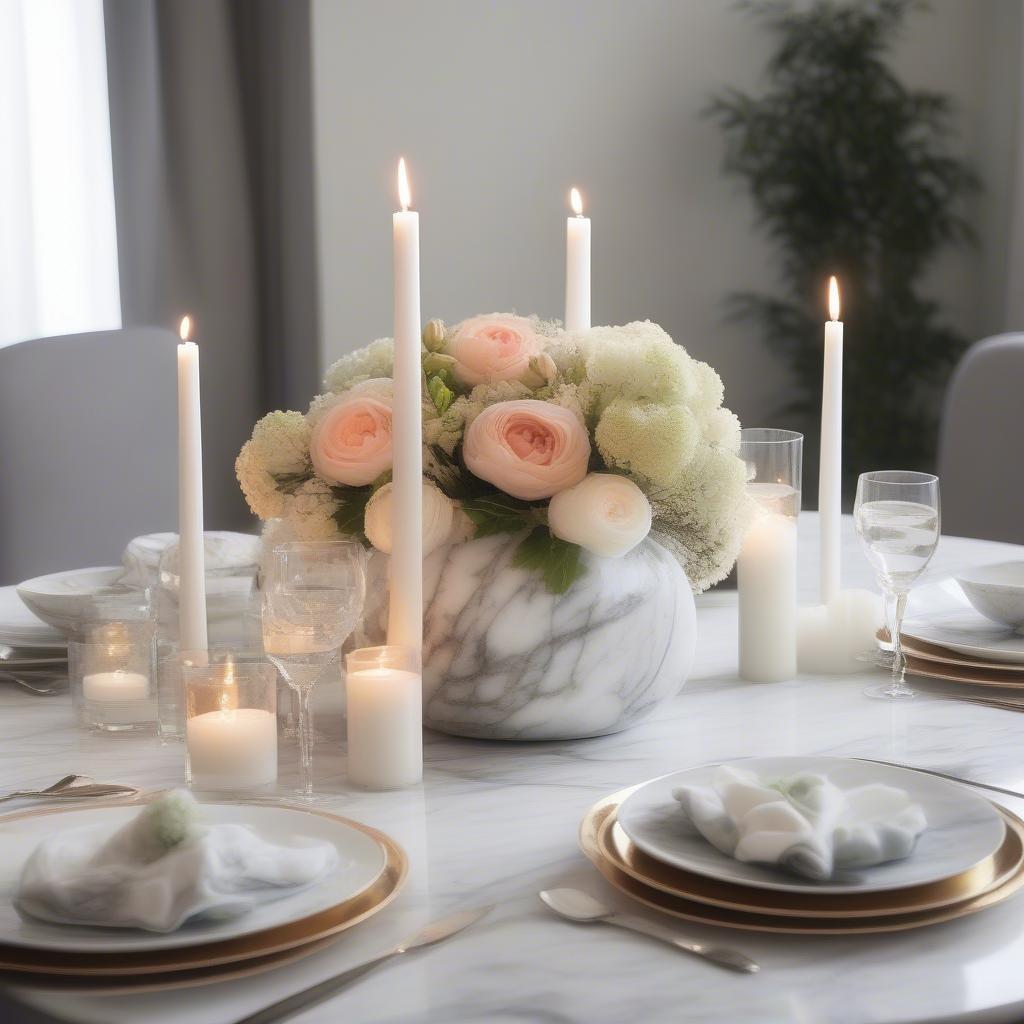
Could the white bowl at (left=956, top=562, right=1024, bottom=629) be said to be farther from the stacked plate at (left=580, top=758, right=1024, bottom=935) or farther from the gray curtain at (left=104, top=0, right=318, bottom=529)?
the gray curtain at (left=104, top=0, right=318, bottom=529)

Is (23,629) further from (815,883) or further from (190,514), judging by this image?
(815,883)

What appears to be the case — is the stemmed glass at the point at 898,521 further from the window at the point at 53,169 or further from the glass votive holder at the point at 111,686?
the window at the point at 53,169

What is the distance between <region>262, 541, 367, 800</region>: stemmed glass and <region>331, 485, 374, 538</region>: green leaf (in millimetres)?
108

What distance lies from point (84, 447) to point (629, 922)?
1.79 metres

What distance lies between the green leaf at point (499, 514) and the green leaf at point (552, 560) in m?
0.02

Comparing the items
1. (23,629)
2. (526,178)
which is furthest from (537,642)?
(526,178)

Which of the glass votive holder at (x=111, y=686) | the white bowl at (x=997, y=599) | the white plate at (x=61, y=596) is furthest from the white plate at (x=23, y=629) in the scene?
the white bowl at (x=997, y=599)

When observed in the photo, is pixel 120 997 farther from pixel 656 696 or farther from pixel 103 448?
pixel 103 448

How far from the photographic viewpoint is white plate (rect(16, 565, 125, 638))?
4.64ft

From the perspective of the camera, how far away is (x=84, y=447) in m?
2.41

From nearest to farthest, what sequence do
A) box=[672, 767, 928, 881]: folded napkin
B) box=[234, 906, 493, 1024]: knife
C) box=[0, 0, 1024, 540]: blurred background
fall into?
box=[234, 906, 493, 1024]: knife
box=[672, 767, 928, 881]: folded napkin
box=[0, 0, 1024, 540]: blurred background

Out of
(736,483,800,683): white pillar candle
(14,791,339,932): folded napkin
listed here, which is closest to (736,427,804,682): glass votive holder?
(736,483,800,683): white pillar candle

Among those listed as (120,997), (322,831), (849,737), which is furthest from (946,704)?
(120,997)

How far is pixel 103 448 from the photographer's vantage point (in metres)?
2.43
